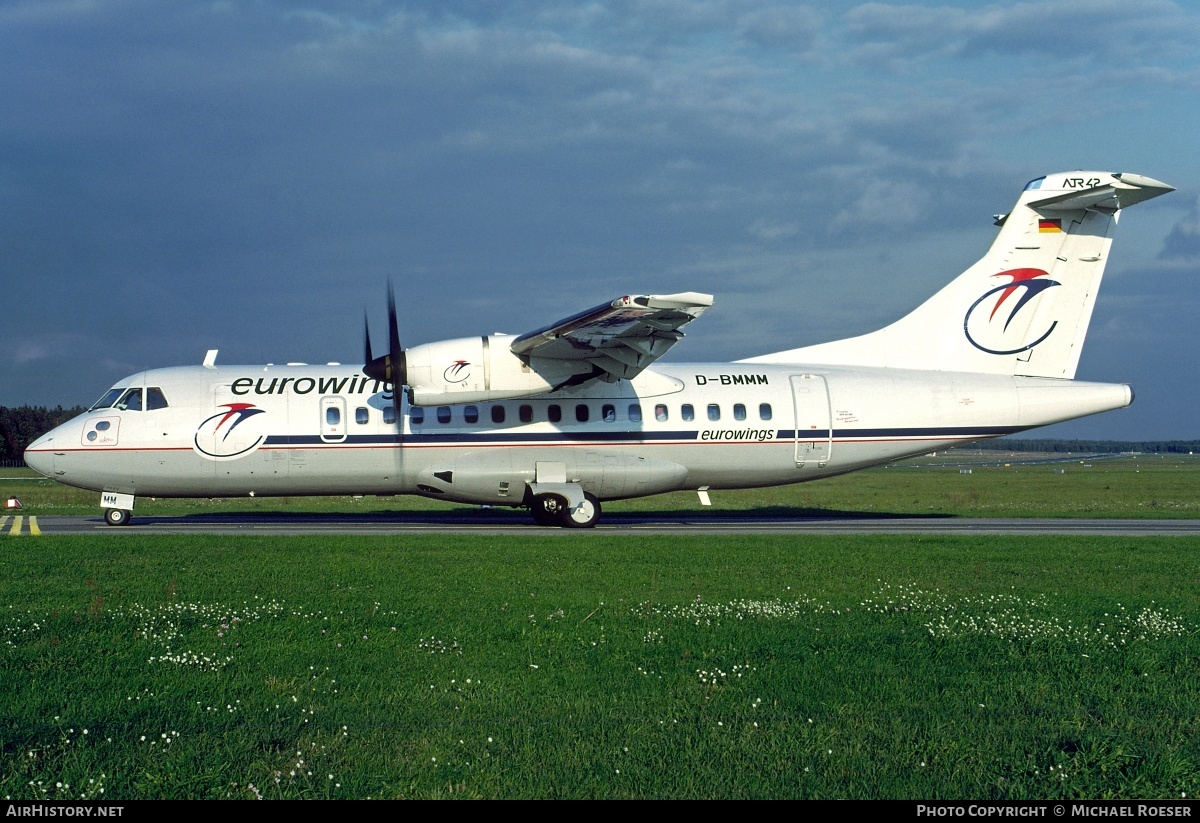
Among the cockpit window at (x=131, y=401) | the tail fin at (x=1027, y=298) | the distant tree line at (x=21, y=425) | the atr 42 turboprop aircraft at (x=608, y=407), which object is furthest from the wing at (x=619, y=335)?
the distant tree line at (x=21, y=425)

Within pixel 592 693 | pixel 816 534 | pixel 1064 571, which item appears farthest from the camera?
pixel 816 534

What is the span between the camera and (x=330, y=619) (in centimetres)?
1020

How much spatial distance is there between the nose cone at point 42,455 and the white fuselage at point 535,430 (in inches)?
1.7

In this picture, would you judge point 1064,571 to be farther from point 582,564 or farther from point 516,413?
point 516,413

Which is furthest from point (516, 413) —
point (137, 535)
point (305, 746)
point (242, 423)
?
point (305, 746)

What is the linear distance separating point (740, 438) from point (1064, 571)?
10.0 metres

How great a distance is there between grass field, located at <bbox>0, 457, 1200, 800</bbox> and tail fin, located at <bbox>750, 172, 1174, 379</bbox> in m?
10.9

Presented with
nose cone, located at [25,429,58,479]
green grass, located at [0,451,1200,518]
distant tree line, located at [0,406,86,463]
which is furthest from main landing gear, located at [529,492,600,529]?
distant tree line, located at [0,406,86,463]

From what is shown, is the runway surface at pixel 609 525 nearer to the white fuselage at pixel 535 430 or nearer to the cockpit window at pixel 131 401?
the white fuselage at pixel 535 430

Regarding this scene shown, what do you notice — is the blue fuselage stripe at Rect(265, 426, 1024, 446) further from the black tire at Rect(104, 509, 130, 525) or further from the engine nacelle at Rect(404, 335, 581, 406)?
the black tire at Rect(104, 509, 130, 525)

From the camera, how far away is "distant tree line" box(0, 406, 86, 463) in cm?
9662

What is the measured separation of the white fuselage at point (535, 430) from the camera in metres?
23.0

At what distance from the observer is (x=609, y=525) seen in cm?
2441

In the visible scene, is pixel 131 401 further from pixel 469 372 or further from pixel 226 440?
pixel 469 372
